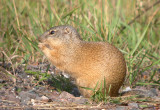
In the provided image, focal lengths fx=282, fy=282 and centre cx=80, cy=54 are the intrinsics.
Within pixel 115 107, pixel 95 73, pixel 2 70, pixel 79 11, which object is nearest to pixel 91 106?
pixel 115 107

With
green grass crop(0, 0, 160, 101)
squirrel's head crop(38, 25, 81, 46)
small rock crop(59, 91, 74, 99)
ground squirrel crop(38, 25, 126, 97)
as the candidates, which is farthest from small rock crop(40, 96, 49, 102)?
squirrel's head crop(38, 25, 81, 46)

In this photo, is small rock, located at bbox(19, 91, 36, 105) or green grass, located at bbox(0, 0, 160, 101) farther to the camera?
green grass, located at bbox(0, 0, 160, 101)

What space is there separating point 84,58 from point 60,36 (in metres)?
0.52

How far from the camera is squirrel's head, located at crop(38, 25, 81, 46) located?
3.93 metres

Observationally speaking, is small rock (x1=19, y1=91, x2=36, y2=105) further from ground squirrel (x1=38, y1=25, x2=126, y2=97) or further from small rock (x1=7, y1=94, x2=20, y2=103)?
ground squirrel (x1=38, y1=25, x2=126, y2=97)

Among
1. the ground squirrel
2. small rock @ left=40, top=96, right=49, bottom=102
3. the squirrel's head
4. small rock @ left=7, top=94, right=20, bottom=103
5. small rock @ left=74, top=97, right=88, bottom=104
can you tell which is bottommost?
small rock @ left=74, top=97, right=88, bottom=104

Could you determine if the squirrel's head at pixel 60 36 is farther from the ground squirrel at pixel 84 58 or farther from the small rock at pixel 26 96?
the small rock at pixel 26 96

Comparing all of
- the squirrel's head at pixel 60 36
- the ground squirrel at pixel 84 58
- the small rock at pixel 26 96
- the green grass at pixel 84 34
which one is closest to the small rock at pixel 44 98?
the small rock at pixel 26 96

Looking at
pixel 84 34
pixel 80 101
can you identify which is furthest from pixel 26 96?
pixel 84 34

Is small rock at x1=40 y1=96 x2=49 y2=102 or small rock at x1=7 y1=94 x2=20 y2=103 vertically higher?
small rock at x1=7 y1=94 x2=20 y2=103

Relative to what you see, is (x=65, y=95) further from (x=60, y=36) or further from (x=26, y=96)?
(x=60, y=36)

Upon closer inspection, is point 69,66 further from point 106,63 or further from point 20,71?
point 20,71

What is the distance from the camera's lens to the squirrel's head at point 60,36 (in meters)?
3.93

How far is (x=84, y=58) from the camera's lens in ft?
12.1
